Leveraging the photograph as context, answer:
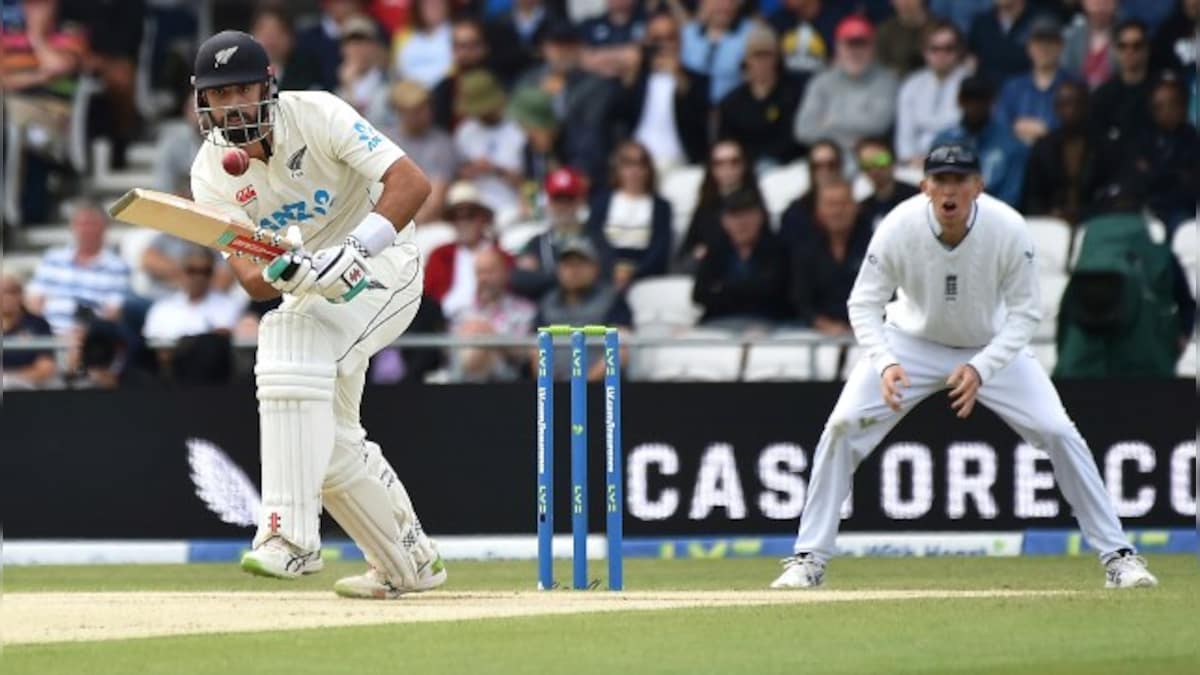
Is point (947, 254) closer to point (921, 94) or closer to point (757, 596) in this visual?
point (757, 596)

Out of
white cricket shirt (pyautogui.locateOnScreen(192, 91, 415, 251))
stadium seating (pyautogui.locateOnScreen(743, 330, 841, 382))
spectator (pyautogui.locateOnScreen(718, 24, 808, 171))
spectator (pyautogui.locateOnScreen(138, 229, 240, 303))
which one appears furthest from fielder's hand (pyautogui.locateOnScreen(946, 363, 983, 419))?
spectator (pyautogui.locateOnScreen(138, 229, 240, 303))

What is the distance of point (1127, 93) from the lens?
13719mm

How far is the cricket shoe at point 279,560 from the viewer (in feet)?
26.2

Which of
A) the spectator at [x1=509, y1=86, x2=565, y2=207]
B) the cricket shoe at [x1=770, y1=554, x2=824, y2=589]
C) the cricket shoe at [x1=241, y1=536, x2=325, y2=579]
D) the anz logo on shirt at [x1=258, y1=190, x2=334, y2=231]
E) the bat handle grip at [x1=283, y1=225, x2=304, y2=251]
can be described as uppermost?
the spectator at [x1=509, y1=86, x2=565, y2=207]

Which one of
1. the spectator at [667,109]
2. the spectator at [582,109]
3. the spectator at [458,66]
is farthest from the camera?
the spectator at [458,66]

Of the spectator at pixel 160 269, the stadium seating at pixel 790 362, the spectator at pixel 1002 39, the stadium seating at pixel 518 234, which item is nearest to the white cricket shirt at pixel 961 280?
the stadium seating at pixel 790 362

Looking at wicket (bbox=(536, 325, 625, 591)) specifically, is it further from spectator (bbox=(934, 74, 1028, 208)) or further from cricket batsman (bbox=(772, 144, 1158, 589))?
spectator (bbox=(934, 74, 1028, 208))

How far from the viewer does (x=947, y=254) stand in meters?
9.48

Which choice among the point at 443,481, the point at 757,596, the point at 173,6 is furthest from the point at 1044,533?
the point at 173,6

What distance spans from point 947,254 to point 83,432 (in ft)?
16.7

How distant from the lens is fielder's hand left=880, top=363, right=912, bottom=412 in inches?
367

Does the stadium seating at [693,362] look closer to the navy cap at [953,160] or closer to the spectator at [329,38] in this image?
the navy cap at [953,160]

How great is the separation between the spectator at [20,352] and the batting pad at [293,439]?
203 inches

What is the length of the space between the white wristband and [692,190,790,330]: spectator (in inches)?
205
